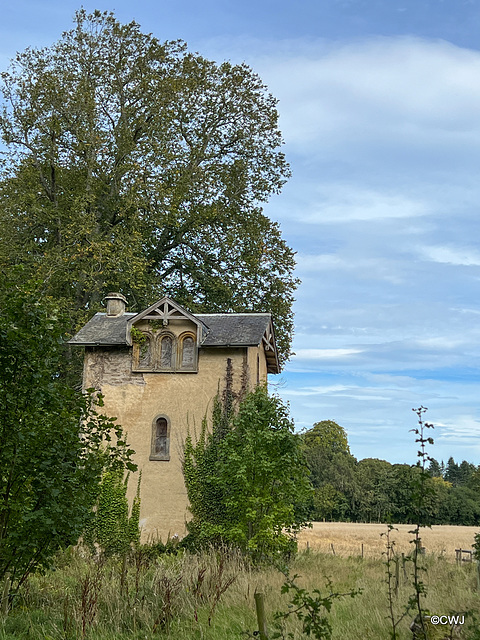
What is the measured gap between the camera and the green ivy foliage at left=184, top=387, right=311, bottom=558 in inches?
768

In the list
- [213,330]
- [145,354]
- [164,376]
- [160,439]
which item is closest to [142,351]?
[145,354]

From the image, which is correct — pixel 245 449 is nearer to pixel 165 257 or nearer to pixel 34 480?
pixel 34 480

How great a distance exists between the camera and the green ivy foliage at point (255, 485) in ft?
64.0

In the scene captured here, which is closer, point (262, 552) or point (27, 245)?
point (262, 552)

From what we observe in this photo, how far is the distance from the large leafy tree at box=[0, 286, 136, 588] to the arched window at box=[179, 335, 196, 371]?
543 inches

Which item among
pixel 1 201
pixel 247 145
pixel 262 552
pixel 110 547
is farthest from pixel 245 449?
pixel 247 145

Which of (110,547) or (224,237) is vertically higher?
(224,237)

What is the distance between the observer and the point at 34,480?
9562mm

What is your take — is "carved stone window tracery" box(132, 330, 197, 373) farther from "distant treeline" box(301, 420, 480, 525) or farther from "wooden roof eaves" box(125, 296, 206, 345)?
"distant treeline" box(301, 420, 480, 525)

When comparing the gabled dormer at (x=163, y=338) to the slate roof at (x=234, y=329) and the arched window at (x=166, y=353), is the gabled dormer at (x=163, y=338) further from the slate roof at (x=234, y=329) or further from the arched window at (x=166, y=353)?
the slate roof at (x=234, y=329)

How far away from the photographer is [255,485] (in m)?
19.6

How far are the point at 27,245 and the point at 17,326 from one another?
72.1 ft

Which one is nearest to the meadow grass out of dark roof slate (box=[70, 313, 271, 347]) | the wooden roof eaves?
dark roof slate (box=[70, 313, 271, 347])

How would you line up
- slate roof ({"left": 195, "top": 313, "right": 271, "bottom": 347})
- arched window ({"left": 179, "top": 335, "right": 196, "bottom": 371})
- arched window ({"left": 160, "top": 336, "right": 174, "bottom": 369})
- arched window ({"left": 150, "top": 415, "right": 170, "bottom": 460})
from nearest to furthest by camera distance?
arched window ({"left": 150, "top": 415, "right": 170, "bottom": 460}) < slate roof ({"left": 195, "top": 313, "right": 271, "bottom": 347}) < arched window ({"left": 179, "top": 335, "right": 196, "bottom": 371}) < arched window ({"left": 160, "top": 336, "right": 174, "bottom": 369})
